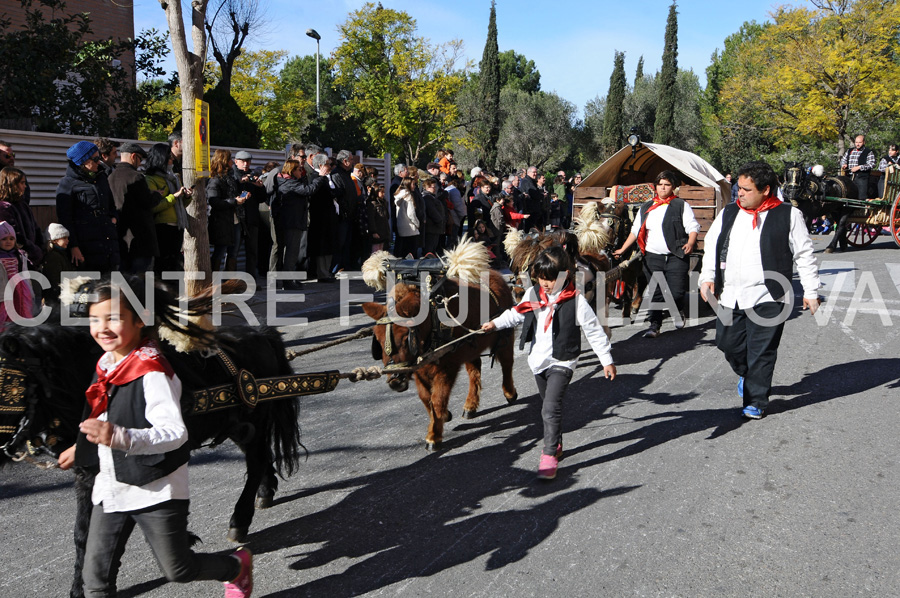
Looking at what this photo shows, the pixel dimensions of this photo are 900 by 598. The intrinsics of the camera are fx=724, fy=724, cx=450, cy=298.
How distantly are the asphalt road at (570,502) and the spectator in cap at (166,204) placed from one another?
3.65 m

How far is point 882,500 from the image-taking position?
429cm

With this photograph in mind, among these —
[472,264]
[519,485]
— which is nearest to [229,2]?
[472,264]

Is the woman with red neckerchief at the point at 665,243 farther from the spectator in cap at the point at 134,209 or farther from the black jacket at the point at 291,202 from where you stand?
the spectator in cap at the point at 134,209

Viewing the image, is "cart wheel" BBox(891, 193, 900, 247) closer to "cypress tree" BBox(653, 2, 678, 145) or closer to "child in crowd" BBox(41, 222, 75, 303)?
"child in crowd" BBox(41, 222, 75, 303)

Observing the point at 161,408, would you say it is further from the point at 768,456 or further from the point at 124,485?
the point at 768,456

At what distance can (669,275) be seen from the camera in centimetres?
847

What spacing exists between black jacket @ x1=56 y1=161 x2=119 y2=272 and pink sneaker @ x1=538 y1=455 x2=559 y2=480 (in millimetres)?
5119

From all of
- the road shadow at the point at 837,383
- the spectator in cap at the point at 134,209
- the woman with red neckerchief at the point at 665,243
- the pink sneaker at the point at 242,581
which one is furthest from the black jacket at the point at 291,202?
the pink sneaker at the point at 242,581

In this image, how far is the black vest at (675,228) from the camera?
833 cm

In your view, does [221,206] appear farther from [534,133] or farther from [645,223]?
[534,133]

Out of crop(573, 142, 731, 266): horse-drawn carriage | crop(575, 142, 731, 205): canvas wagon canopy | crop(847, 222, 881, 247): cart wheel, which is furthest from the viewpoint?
crop(847, 222, 881, 247): cart wheel

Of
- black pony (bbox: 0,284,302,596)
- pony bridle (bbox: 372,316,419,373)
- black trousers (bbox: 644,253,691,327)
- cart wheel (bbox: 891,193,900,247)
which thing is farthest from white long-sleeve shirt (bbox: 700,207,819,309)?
cart wheel (bbox: 891,193,900,247)

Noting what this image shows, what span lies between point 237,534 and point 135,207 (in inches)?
212

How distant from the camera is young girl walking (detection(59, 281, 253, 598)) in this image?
8.87 feet
